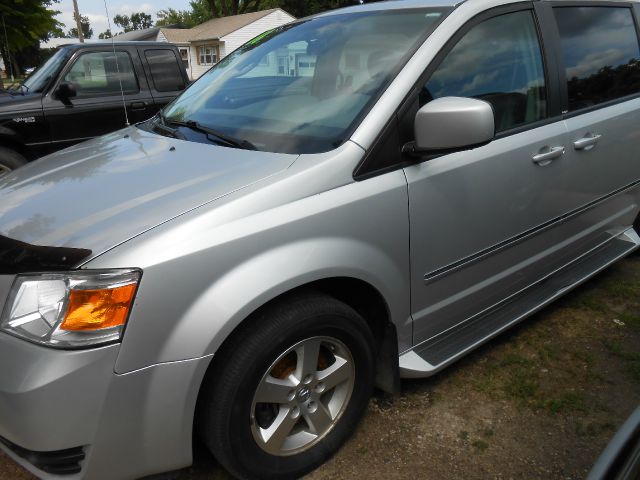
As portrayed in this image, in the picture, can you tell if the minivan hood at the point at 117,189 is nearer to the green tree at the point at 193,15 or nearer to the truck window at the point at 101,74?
the truck window at the point at 101,74

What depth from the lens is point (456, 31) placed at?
238 centimetres

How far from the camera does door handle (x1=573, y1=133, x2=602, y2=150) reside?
2.92m

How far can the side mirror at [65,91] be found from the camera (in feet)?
19.1

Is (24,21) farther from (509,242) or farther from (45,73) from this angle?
(509,242)

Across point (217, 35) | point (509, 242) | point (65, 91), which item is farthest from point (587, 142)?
point (217, 35)

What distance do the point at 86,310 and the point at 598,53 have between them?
3.02 m

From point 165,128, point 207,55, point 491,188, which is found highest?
point 207,55

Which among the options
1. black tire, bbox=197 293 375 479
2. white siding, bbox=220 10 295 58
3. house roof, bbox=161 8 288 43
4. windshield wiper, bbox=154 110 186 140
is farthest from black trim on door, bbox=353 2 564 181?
house roof, bbox=161 8 288 43

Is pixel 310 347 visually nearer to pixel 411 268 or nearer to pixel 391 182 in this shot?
pixel 411 268

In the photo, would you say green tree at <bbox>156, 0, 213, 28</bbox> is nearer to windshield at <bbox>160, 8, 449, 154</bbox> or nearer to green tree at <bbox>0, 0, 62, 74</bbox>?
green tree at <bbox>0, 0, 62, 74</bbox>

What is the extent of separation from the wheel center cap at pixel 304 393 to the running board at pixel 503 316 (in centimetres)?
47

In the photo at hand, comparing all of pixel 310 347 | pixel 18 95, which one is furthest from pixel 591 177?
pixel 18 95

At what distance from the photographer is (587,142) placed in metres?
2.97

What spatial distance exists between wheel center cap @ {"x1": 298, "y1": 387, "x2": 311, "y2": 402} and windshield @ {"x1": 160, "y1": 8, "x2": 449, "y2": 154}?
872 millimetres
